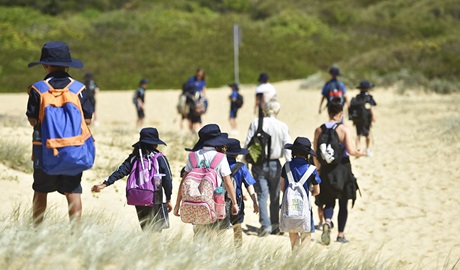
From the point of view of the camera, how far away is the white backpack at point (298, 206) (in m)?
7.20

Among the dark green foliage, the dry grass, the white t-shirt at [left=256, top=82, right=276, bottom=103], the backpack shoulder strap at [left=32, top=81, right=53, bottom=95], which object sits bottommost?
the dry grass

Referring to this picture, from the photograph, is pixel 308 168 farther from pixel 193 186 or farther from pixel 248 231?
pixel 248 231

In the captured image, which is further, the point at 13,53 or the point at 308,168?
the point at 13,53

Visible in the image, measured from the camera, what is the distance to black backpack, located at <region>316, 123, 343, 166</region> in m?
8.48

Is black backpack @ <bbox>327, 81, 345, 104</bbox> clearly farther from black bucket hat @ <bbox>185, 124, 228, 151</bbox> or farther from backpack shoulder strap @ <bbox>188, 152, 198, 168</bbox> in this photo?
backpack shoulder strap @ <bbox>188, 152, 198, 168</bbox>

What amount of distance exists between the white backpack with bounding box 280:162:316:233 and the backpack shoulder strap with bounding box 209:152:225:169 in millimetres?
967

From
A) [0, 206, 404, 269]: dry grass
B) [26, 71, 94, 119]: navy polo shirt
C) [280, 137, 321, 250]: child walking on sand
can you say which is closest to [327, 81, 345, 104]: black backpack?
[280, 137, 321, 250]: child walking on sand

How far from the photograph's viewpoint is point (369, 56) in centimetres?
3136

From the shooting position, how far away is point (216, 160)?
6.55 meters

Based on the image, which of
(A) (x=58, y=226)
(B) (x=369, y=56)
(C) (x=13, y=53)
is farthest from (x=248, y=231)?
(C) (x=13, y=53)

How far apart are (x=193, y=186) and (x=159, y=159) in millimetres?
460

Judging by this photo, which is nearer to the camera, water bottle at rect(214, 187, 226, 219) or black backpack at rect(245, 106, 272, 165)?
water bottle at rect(214, 187, 226, 219)

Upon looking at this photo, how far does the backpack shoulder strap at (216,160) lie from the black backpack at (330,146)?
7.25 feet

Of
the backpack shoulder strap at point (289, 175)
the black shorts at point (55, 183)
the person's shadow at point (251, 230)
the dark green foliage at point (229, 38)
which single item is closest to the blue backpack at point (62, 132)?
the black shorts at point (55, 183)
